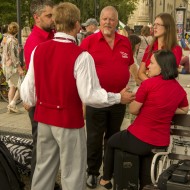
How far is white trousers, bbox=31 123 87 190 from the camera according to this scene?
136 inches

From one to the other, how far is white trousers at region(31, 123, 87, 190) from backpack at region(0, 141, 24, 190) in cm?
22

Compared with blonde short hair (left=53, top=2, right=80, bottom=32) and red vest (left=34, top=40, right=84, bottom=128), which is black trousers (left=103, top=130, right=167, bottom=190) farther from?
blonde short hair (left=53, top=2, right=80, bottom=32)

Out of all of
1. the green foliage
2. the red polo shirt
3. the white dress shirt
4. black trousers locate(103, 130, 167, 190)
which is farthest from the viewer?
the green foliage

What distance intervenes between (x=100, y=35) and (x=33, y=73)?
1241 mm

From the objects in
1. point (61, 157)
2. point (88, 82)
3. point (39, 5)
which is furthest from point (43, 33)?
point (61, 157)

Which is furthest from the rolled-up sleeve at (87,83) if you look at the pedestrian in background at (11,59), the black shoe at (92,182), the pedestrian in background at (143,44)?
the pedestrian in background at (11,59)

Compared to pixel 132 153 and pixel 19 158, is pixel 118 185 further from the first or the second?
pixel 19 158

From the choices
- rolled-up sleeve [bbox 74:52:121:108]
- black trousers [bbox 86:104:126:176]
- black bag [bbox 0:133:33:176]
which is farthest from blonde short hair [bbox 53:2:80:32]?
black bag [bbox 0:133:33:176]

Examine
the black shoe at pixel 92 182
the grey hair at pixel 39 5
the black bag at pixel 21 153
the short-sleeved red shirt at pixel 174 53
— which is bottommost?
the black shoe at pixel 92 182

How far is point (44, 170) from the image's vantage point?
364 centimetres

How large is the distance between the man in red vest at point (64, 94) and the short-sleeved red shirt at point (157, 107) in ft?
0.74

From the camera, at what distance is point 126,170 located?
3916mm

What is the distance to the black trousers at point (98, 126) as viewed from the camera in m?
4.56

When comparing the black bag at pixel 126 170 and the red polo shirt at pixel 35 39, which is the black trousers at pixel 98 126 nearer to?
the black bag at pixel 126 170
